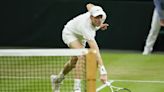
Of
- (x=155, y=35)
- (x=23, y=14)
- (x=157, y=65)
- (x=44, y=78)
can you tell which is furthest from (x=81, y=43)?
(x=23, y=14)

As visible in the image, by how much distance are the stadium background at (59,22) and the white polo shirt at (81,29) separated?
5147 millimetres

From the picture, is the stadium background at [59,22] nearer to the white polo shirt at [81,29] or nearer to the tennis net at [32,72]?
the tennis net at [32,72]

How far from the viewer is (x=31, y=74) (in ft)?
33.6

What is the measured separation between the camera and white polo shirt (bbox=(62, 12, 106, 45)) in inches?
296

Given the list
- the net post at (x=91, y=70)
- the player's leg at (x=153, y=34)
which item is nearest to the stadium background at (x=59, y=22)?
the player's leg at (x=153, y=34)

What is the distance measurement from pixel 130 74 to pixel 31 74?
182cm

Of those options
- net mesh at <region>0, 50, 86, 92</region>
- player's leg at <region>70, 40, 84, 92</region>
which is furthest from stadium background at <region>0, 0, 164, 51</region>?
player's leg at <region>70, 40, 84, 92</region>

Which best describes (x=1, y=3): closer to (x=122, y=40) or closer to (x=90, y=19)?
(x=122, y=40)

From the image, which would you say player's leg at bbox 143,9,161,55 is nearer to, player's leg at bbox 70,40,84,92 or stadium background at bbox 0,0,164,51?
stadium background at bbox 0,0,164,51

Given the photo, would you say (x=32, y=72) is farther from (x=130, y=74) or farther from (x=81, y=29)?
(x=81, y=29)

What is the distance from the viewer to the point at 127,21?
524 inches

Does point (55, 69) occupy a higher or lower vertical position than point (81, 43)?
lower

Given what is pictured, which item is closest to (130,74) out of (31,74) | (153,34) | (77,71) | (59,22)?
(31,74)

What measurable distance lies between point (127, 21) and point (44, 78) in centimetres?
405
